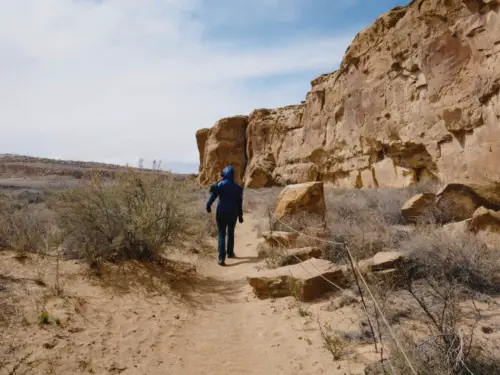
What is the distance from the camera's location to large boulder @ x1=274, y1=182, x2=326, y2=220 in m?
7.43

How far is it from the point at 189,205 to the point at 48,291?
2795mm

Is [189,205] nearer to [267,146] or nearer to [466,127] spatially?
[466,127]

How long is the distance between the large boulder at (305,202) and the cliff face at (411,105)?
3.45m

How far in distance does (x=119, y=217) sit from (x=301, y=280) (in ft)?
9.18

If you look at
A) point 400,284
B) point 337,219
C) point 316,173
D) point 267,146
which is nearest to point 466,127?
point 337,219

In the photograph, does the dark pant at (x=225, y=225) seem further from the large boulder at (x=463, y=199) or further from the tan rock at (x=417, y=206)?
the large boulder at (x=463, y=199)

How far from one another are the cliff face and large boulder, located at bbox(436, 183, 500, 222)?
1.02 meters

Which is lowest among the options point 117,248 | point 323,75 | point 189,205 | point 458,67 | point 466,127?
point 117,248

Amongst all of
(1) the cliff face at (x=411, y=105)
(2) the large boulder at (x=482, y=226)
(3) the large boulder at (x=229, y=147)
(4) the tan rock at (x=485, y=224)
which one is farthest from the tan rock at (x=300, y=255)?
(3) the large boulder at (x=229, y=147)

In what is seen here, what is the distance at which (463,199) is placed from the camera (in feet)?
22.2

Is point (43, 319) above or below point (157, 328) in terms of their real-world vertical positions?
above

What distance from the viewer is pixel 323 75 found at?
21.6 m

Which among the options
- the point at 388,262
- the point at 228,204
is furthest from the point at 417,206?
the point at 228,204

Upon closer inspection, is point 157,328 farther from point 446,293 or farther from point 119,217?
point 446,293
